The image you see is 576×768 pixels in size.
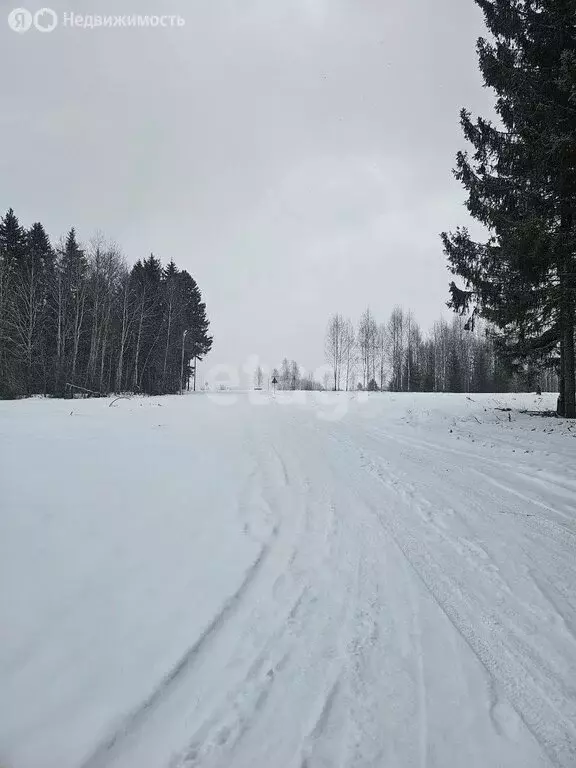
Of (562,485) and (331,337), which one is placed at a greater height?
(331,337)

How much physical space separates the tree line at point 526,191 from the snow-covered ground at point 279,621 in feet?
18.9

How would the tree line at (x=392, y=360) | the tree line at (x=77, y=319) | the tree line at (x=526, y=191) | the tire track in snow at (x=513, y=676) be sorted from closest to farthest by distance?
the tire track in snow at (x=513, y=676) < the tree line at (x=526, y=191) < the tree line at (x=77, y=319) < the tree line at (x=392, y=360)

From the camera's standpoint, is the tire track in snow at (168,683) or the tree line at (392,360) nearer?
the tire track in snow at (168,683)

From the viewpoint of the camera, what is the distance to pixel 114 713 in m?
1.66

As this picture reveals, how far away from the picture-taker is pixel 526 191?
1015cm

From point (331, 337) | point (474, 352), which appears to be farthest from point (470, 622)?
point (474, 352)

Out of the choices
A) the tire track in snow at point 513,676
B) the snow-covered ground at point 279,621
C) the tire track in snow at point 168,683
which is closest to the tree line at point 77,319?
the snow-covered ground at point 279,621

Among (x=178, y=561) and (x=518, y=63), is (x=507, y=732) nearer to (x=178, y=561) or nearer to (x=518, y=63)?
(x=178, y=561)

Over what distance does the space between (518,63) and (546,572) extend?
14.1 m

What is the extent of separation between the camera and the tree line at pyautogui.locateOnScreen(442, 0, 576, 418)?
793 centimetres

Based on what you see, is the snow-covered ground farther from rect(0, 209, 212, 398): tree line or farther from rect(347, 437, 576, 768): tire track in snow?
rect(0, 209, 212, 398): tree line

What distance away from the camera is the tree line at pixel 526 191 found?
7926 mm

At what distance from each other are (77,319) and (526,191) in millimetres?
25992

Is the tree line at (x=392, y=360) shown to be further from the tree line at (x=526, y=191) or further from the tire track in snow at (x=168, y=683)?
the tire track in snow at (x=168, y=683)
